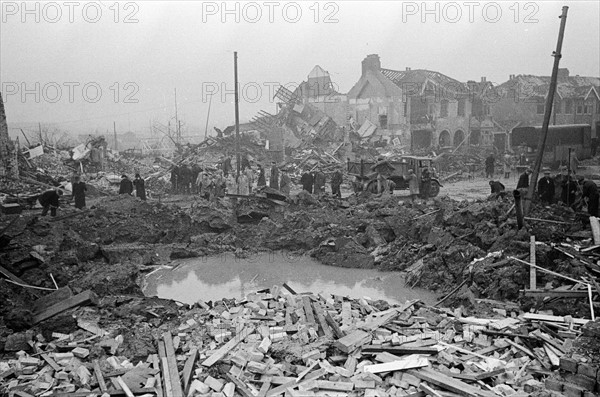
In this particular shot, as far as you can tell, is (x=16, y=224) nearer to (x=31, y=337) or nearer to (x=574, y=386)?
(x=31, y=337)

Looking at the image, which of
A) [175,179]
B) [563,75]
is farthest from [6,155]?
[563,75]

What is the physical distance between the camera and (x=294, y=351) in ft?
22.7

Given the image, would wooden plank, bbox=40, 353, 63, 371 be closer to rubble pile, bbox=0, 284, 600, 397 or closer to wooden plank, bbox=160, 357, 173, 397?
rubble pile, bbox=0, 284, 600, 397

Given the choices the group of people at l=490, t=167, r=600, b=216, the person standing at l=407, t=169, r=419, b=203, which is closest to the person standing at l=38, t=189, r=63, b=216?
the person standing at l=407, t=169, r=419, b=203

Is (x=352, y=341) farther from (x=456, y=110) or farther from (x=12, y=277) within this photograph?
(x=456, y=110)

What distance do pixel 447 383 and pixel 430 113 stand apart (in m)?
39.7

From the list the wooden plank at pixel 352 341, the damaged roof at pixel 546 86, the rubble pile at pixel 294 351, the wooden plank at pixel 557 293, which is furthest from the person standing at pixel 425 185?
the damaged roof at pixel 546 86

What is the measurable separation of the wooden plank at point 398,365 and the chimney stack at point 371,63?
43.2 meters

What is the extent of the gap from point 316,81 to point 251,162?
55.1ft

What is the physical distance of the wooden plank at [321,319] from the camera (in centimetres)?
754

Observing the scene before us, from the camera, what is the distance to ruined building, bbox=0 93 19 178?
2197cm

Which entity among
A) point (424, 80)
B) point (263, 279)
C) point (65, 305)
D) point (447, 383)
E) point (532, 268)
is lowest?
point (263, 279)

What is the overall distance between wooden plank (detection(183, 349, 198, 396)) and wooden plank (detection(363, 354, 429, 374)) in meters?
2.21

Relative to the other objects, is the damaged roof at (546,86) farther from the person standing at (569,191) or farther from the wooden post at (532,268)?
the wooden post at (532,268)
